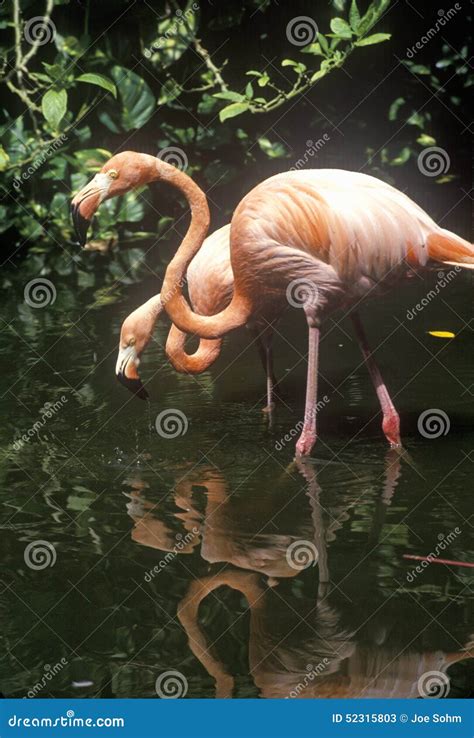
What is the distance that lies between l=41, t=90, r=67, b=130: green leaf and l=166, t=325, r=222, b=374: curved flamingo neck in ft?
11.8

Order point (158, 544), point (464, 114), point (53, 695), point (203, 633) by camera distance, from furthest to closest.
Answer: point (464, 114)
point (158, 544)
point (203, 633)
point (53, 695)

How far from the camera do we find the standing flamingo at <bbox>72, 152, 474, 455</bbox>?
518cm

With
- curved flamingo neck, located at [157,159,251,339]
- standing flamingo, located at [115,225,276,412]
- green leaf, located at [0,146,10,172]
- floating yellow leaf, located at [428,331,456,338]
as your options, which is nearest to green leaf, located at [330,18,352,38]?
floating yellow leaf, located at [428,331,456,338]

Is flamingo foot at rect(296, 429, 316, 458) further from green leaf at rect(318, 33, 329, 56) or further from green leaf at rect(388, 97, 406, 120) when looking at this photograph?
green leaf at rect(388, 97, 406, 120)

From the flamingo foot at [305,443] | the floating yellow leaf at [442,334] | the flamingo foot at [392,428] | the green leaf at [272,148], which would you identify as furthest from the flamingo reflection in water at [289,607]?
the green leaf at [272,148]

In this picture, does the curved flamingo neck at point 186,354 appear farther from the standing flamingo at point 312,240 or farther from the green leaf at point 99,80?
the green leaf at point 99,80

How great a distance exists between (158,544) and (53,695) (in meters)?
1.08

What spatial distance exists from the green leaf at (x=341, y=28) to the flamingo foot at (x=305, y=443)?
4353 millimetres

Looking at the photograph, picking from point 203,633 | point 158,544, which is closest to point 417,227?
point 158,544

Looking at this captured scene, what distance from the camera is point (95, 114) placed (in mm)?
9977

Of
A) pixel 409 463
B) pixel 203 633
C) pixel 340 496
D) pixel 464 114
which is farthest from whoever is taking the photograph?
pixel 464 114

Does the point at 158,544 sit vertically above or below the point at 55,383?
above

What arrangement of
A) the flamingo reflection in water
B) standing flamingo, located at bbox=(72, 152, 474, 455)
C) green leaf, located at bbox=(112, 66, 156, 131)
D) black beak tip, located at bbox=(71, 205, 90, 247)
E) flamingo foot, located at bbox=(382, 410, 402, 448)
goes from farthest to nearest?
green leaf, located at bbox=(112, 66, 156, 131)
flamingo foot, located at bbox=(382, 410, 402, 448)
standing flamingo, located at bbox=(72, 152, 474, 455)
black beak tip, located at bbox=(71, 205, 90, 247)
the flamingo reflection in water

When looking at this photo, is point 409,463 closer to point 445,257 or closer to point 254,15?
point 445,257
